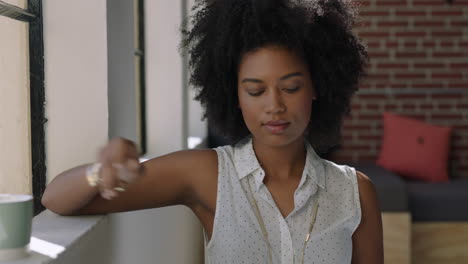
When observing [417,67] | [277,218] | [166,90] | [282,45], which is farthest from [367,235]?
[417,67]

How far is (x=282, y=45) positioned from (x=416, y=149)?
11.9 feet

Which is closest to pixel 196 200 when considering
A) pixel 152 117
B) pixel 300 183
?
pixel 300 183

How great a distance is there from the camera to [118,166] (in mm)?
1080

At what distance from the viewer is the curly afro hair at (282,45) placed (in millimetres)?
1631

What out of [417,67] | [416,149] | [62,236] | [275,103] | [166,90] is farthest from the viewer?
[417,67]

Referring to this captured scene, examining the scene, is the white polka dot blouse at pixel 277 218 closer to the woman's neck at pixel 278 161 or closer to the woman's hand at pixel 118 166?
the woman's neck at pixel 278 161

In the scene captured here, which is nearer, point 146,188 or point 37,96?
point 146,188

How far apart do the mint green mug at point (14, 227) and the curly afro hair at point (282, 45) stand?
67cm

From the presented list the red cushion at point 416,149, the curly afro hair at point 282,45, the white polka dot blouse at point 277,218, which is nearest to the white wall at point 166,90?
the curly afro hair at point 282,45

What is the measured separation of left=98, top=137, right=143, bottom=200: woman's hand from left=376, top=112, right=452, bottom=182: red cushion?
4.15m

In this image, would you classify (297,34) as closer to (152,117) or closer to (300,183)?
(300,183)

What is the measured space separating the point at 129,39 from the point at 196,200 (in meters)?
0.50

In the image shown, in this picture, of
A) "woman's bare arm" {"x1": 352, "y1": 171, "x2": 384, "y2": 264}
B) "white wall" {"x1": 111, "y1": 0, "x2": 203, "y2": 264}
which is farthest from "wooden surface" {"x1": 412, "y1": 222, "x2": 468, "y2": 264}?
"woman's bare arm" {"x1": 352, "y1": 171, "x2": 384, "y2": 264}

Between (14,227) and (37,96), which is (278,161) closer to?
(37,96)
